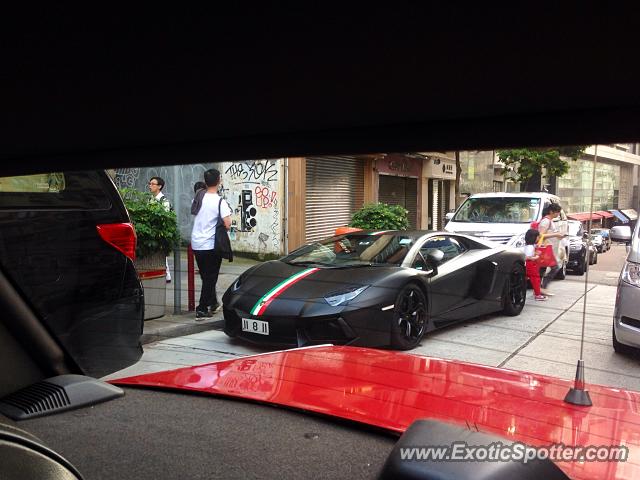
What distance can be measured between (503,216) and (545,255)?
0.52 meters

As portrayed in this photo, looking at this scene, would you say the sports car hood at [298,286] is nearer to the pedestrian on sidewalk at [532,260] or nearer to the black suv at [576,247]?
the pedestrian on sidewalk at [532,260]

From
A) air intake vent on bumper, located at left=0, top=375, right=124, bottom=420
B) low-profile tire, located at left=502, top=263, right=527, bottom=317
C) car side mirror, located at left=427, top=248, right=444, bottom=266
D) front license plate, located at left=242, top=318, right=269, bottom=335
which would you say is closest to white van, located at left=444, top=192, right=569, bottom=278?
low-profile tire, located at left=502, top=263, right=527, bottom=317

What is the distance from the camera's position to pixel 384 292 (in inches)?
176

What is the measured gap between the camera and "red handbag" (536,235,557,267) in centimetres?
424

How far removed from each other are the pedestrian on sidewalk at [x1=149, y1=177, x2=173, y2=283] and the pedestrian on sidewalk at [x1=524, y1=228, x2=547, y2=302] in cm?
354

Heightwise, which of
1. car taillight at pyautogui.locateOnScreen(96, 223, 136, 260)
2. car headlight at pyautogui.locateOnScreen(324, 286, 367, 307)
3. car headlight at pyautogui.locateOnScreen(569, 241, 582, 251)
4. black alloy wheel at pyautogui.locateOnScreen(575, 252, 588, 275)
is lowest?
car headlight at pyautogui.locateOnScreen(324, 286, 367, 307)

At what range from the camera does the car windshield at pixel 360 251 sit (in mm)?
4621

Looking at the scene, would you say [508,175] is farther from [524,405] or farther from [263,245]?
[263,245]

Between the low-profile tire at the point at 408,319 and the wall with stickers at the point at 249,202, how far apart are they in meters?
2.01

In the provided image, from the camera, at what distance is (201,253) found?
600cm

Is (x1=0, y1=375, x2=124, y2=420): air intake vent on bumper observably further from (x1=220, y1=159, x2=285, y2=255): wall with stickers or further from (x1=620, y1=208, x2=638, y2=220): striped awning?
(x1=220, y1=159, x2=285, y2=255): wall with stickers

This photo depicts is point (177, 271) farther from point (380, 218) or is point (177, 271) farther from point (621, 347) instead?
point (621, 347)

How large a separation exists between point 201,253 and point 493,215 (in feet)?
9.66

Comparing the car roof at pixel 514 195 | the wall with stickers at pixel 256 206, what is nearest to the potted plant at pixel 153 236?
the wall with stickers at pixel 256 206
